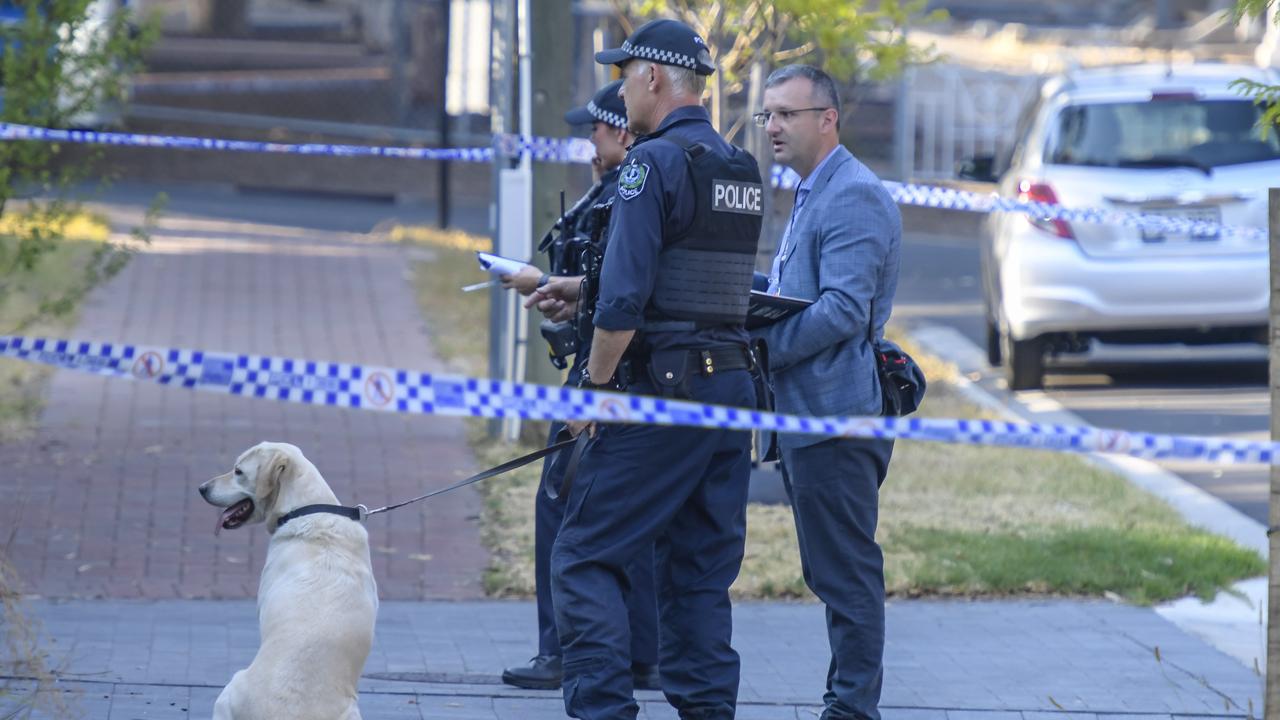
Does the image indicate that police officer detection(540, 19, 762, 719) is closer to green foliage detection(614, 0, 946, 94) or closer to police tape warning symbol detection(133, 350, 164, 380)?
police tape warning symbol detection(133, 350, 164, 380)

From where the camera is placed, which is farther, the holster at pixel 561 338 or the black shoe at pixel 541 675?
the black shoe at pixel 541 675

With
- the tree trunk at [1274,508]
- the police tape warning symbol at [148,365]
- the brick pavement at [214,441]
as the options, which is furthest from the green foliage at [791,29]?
the police tape warning symbol at [148,365]

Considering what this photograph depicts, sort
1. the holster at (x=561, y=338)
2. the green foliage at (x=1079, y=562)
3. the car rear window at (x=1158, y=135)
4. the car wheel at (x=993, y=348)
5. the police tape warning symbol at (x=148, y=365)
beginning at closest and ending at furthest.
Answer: the police tape warning symbol at (x=148, y=365)
the holster at (x=561, y=338)
the green foliage at (x=1079, y=562)
the car rear window at (x=1158, y=135)
the car wheel at (x=993, y=348)

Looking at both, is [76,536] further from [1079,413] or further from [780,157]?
[1079,413]

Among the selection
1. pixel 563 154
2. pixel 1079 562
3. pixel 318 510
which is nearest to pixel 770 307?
pixel 318 510

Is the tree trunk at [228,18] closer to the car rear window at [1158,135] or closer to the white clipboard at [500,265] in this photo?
the car rear window at [1158,135]

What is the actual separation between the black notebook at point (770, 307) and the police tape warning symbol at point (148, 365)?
4.98 ft

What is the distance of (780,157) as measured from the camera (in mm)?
4977

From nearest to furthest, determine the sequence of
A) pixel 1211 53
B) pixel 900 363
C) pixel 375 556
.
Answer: pixel 900 363 → pixel 375 556 → pixel 1211 53

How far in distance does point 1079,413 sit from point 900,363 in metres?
5.68

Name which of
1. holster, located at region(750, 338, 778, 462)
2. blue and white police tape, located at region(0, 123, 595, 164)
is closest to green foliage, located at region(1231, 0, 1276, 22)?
holster, located at region(750, 338, 778, 462)

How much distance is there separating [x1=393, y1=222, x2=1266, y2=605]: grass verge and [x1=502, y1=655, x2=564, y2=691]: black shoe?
1.27 metres

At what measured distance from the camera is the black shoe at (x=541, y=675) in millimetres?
5516

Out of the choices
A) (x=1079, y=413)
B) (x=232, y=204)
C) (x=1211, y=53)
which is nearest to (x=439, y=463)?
(x=1079, y=413)
